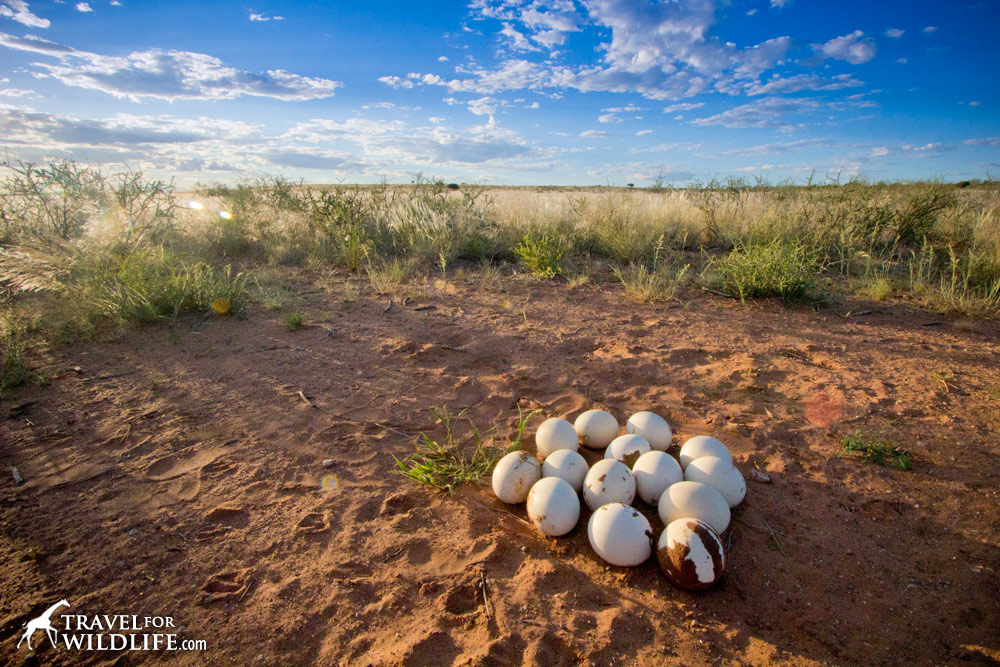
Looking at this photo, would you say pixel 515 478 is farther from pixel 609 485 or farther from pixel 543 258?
pixel 543 258

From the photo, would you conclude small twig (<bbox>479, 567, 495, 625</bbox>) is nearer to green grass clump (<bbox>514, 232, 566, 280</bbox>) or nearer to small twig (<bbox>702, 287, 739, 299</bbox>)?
small twig (<bbox>702, 287, 739, 299</bbox>)

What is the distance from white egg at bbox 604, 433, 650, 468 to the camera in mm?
2516

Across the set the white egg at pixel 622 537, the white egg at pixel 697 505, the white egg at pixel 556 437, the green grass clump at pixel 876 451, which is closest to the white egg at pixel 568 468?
the white egg at pixel 556 437

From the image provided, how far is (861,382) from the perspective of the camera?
3432 millimetres

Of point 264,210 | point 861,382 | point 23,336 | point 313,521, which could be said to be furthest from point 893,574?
point 264,210

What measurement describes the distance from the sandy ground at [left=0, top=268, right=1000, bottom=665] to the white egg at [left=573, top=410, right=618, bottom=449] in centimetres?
42

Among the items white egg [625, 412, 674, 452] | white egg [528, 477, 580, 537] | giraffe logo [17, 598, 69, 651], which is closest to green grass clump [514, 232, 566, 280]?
white egg [625, 412, 674, 452]

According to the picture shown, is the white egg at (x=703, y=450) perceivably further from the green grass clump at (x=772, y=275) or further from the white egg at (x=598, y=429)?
the green grass clump at (x=772, y=275)

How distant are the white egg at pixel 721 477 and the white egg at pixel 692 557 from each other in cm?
37

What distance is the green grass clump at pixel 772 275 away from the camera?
5008 mm

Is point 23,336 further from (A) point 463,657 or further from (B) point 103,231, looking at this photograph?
(A) point 463,657

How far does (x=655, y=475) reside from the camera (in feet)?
7.71

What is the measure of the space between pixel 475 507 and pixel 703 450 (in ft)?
4.12

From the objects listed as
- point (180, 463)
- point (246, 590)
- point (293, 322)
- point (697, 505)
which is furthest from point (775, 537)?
point (293, 322)
